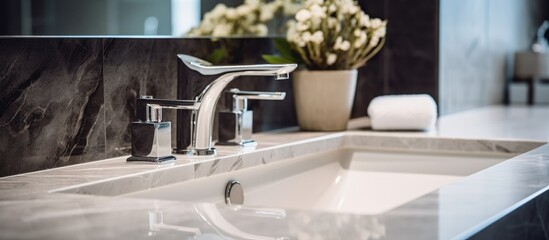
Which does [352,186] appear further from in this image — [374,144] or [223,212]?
[223,212]

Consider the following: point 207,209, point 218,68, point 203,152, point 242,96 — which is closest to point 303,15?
point 242,96

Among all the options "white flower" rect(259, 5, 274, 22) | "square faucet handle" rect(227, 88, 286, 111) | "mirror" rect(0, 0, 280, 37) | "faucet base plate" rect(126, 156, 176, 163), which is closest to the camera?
"mirror" rect(0, 0, 280, 37)

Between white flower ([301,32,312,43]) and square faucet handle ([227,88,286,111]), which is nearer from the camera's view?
square faucet handle ([227,88,286,111])

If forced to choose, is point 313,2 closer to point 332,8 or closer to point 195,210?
point 332,8

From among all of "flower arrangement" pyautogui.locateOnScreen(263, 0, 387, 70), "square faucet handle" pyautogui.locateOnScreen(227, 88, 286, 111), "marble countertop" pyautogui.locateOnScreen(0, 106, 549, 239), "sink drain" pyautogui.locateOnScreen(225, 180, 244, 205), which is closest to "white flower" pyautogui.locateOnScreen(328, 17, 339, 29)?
"flower arrangement" pyautogui.locateOnScreen(263, 0, 387, 70)

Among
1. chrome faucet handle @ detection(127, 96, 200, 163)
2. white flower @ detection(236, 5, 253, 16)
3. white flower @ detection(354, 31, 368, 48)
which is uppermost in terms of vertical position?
white flower @ detection(236, 5, 253, 16)

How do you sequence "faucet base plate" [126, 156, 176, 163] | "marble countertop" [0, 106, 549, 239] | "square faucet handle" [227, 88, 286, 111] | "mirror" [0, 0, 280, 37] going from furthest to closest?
1. "square faucet handle" [227, 88, 286, 111]
2. "faucet base plate" [126, 156, 176, 163]
3. "mirror" [0, 0, 280, 37]
4. "marble countertop" [0, 106, 549, 239]

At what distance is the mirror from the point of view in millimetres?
1502

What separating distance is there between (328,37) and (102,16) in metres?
Result: 0.73

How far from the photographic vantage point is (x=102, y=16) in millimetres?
1685

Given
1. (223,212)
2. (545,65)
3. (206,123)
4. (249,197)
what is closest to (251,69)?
(206,123)

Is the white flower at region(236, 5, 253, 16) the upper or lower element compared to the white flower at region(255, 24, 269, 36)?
upper

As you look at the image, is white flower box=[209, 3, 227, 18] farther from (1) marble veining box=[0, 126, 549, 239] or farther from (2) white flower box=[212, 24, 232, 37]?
(1) marble veining box=[0, 126, 549, 239]

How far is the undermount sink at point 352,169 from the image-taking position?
1829 millimetres
